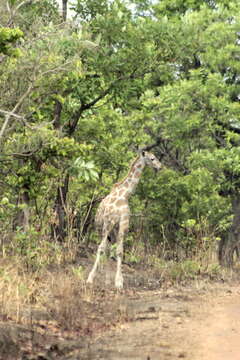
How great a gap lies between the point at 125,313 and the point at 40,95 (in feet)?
17.3

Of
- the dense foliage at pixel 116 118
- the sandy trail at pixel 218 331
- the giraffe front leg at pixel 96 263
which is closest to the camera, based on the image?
the sandy trail at pixel 218 331

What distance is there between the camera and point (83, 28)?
39.4 feet

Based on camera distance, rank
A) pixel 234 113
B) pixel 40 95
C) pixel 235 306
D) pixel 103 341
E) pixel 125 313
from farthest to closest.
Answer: pixel 234 113 < pixel 40 95 < pixel 235 306 < pixel 125 313 < pixel 103 341

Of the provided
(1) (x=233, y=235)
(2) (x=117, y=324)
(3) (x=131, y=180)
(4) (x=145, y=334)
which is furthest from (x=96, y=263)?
(1) (x=233, y=235)

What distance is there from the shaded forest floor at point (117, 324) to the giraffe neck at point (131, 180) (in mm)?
2271

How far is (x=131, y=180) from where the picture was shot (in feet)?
40.8

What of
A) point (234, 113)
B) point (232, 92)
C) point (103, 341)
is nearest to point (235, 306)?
point (103, 341)

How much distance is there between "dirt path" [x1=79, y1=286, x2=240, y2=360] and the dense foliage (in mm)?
2549

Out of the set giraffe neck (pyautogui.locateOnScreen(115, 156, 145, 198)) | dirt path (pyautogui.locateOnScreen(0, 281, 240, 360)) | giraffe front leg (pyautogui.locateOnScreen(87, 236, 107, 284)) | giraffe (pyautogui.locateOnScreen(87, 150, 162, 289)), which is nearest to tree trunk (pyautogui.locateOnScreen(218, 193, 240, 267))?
giraffe neck (pyautogui.locateOnScreen(115, 156, 145, 198))

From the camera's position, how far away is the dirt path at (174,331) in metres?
6.32

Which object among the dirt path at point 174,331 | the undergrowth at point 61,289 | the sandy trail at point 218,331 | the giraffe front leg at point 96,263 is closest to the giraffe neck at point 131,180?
the giraffe front leg at point 96,263

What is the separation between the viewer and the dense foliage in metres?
10.9

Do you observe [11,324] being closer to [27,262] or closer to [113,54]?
[27,262]

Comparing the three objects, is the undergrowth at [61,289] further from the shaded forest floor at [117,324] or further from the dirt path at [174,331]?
the dirt path at [174,331]
